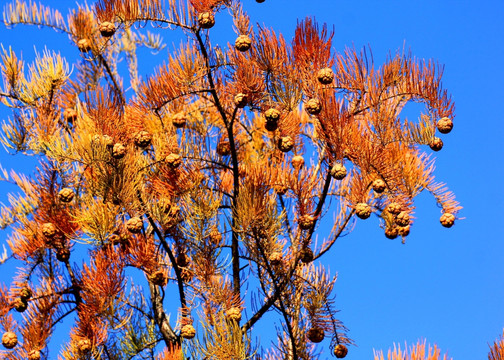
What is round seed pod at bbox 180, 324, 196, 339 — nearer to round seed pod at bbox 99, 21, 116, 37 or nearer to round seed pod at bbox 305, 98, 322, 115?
round seed pod at bbox 305, 98, 322, 115

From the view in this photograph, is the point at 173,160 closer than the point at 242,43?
No

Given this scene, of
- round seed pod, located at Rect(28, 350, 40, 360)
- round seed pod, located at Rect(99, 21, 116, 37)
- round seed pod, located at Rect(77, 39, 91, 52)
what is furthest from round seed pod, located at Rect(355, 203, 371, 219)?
round seed pod, located at Rect(77, 39, 91, 52)

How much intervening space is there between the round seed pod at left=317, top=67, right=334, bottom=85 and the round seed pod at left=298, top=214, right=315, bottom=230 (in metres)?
0.38

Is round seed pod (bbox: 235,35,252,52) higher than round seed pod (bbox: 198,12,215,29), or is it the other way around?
round seed pod (bbox: 198,12,215,29)

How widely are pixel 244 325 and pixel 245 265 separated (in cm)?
18

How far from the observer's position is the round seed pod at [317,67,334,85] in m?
1.98

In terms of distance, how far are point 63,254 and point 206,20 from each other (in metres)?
0.93

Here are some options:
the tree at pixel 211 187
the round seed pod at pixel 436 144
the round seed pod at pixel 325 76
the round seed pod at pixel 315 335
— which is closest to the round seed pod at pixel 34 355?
the tree at pixel 211 187

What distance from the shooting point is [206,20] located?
6.43 ft

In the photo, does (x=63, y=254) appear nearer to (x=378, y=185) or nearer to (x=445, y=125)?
(x=378, y=185)

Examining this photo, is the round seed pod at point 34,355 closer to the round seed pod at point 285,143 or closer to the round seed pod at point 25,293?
the round seed pod at point 25,293

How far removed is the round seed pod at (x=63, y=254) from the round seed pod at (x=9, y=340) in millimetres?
284

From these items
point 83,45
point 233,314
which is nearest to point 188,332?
point 233,314

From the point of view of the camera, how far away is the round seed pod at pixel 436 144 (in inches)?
79.9
